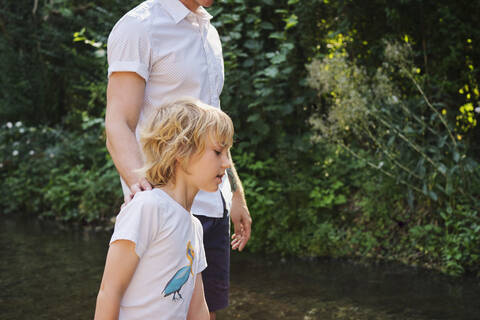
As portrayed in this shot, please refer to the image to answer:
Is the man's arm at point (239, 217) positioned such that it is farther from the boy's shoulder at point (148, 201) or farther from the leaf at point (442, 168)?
the leaf at point (442, 168)

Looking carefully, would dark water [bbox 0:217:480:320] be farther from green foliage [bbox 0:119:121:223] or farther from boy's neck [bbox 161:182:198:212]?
boy's neck [bbox 161:182:198:212]

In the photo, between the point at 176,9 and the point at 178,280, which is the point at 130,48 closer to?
the point at 176,9

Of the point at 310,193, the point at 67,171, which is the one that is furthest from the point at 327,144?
the point at 67,171

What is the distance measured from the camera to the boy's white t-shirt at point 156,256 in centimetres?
149

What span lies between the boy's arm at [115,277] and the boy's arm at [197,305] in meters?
0.33

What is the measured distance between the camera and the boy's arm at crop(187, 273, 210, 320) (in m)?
1.75

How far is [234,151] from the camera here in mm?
5562

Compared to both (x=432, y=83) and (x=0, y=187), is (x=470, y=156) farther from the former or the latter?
(x=0, y=187)

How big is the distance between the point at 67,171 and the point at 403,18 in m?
5.02

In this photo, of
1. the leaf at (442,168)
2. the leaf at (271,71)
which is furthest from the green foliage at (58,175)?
the leaf at (442,168)

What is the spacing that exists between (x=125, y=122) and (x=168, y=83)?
24 cm

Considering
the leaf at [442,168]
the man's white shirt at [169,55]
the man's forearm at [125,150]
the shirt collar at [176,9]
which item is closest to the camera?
the man's forearm at [125,150]

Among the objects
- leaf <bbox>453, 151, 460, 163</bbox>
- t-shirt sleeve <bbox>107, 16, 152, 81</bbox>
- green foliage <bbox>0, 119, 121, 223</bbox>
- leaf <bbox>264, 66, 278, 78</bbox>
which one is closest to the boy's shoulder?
t-shirt sleeve <bbox>107, 16, 152, 81</bbox>

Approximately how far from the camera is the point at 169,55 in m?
1.89
